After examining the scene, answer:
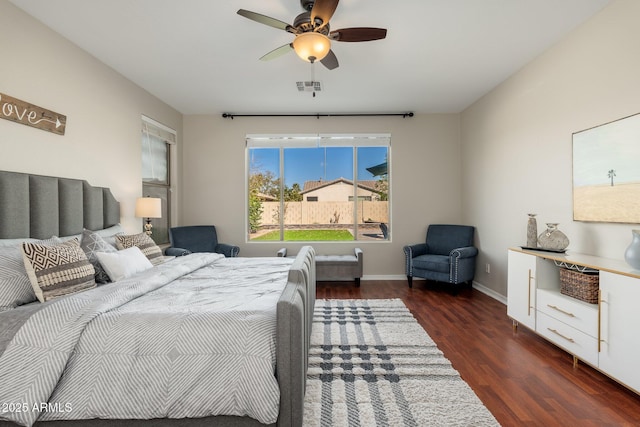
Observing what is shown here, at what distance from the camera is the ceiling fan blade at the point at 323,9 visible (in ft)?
6.79

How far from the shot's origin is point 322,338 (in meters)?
2.90

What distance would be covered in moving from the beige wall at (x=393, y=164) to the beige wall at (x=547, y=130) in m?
0.40

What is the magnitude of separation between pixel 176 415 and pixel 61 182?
7.82 ft

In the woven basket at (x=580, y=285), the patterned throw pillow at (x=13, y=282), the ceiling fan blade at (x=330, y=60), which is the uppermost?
the ceiling fan blade at (x=330, y=60)

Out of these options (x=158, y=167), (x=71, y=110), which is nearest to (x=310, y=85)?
(x=71, y=110)

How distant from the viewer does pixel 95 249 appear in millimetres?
2566

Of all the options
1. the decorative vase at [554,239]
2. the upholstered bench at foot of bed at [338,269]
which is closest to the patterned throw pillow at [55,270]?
the upholstered bench at foot of bed at [338,269]

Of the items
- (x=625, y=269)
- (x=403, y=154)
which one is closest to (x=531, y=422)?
(x=625, y=269)

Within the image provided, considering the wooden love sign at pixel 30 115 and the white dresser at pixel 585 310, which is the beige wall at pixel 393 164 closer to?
the white dresser at pixel 585 310

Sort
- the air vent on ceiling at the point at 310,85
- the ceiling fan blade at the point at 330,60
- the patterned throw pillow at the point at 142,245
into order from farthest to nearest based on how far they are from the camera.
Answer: the air vent on ceiling at the point at 310,85 < the patterned throw pillow at the point at 142,245 < the ceiling fan blade at the point at 330,60

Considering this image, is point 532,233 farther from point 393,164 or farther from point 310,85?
point 310,85

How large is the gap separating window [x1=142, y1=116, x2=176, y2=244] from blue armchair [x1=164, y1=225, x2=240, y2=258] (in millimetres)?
281

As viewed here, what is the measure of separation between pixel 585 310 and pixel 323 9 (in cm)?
279

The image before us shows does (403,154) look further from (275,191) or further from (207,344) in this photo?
(207,344)
